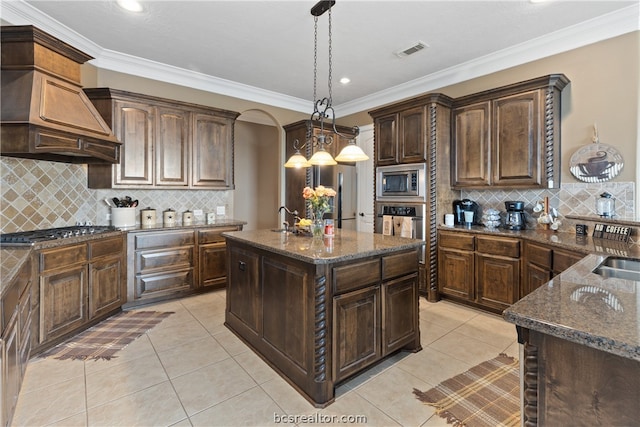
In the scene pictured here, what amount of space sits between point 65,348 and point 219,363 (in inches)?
54.6

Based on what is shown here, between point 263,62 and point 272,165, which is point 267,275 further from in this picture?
point 272,165

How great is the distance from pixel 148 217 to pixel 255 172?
11.1 ft

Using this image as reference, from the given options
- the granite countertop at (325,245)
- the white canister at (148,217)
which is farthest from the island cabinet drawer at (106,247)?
the granite countertop at (325,245)

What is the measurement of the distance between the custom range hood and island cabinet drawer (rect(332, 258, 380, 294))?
8.31 feet

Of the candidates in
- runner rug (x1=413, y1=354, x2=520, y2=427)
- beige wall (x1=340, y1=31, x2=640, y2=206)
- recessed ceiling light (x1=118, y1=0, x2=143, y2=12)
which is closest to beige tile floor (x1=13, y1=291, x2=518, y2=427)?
runner rug (x1=413, y1=354, x2=520, y2=427)

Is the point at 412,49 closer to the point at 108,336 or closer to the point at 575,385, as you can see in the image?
the point at 575,385

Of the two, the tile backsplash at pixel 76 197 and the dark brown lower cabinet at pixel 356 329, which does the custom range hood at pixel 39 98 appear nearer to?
the tile backsplash at pixel 76 197

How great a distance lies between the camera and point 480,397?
199 centimetres

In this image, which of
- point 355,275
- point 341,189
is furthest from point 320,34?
point 355,275

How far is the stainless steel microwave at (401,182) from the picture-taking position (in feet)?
12.6

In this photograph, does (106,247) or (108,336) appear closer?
(108,336)

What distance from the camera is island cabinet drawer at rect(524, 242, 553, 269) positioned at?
2713 mm

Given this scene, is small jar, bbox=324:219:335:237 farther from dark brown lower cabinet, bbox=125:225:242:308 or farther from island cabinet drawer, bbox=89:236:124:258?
island cabinet drawer, bbox=89:236:124:258

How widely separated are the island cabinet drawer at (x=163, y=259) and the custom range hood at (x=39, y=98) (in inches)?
50.5
